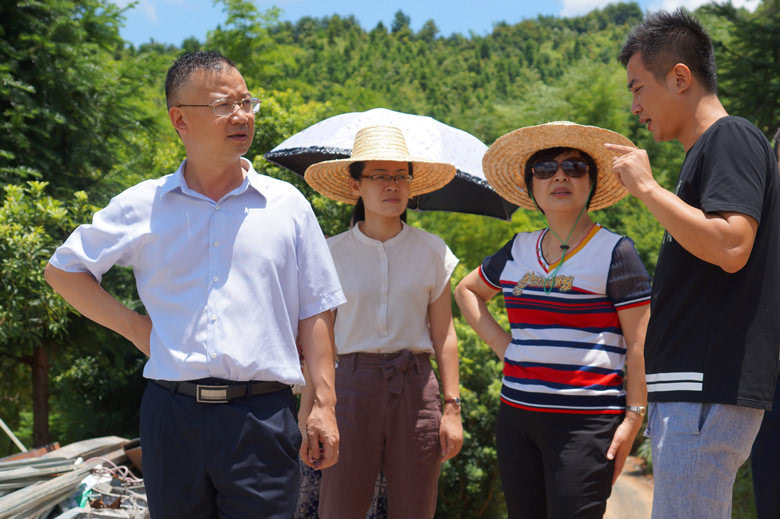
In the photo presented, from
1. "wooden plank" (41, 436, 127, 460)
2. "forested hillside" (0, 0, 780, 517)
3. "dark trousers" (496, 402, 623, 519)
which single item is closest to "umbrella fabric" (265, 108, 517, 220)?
"dark trousers" (496, 402, 623, 519)

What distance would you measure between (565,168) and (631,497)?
12.0m

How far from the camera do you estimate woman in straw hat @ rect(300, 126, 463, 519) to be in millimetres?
3150

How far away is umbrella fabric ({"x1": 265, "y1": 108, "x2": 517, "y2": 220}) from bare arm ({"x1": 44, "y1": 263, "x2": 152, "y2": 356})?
1.98m

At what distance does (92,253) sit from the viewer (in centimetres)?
233

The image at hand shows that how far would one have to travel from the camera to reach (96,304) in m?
2.36

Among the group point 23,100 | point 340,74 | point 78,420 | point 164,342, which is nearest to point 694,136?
point 164,342

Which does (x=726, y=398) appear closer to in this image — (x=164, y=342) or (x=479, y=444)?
(x=164, y=342)

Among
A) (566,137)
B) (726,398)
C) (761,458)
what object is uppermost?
(566,137)

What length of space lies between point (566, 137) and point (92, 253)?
1.85 m

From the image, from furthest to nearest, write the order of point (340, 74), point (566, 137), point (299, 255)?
point (340, 74) < point (566, 137) < point (299, 255)

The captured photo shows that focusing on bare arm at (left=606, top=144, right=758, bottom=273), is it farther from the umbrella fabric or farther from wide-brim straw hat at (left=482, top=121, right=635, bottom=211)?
the umbrella fabric

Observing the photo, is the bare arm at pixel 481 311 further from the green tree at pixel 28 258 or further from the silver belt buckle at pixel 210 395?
the green tree at pixel 28 258

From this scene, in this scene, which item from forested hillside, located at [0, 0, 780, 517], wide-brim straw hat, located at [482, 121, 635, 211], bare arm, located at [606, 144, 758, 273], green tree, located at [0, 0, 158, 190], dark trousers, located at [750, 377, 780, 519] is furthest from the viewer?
green tree, located at [0, 0, 158, 190]

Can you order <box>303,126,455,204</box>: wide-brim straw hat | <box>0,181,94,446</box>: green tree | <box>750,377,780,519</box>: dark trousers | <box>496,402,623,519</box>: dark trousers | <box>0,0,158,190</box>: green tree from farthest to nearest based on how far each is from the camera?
<box>0,0,158,190</box>: green tree < <box>0,181,94,446</box>: green tree < <box>303,126,455,204</box>: wide-brim straw hat < <box>496,402,623,519</box>: dark trousers < <box>750,377,780,519</box>: dark trousers
